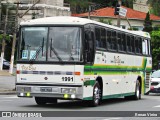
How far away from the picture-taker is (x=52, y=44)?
1944cm

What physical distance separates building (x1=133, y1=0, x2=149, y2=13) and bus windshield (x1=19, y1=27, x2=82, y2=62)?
10276 centimetres

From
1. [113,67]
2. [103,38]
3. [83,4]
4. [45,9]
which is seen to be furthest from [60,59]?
[83,4]

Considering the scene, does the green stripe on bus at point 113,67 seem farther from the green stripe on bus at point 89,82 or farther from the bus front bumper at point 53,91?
the bus front bumper at point 53,91

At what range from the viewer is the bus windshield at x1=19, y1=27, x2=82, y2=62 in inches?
757

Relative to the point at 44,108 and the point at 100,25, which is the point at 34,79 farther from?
the point at 100,25

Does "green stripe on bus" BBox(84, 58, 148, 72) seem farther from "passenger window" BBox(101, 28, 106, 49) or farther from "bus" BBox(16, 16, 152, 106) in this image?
"passenger window" BBox(101, 28, 106, 49)

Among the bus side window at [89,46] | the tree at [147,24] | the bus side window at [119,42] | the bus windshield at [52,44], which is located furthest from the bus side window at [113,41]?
the tree at [147,24]

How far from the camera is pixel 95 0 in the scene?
113 meters

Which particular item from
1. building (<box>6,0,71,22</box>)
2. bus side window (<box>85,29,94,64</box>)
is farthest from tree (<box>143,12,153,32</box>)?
bus side window (<box>85,29,94,64</box>)

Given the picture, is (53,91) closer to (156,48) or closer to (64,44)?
(64,44)

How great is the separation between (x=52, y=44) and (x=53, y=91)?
165cm

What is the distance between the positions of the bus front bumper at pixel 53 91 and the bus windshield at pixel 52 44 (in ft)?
3.16

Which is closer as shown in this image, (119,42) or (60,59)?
(60,59)

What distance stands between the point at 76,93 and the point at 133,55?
730cm
